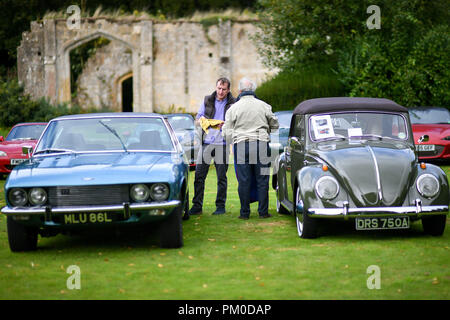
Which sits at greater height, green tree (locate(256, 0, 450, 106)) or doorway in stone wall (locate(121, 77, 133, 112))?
green tree (locate(256, 0, 450, 106))

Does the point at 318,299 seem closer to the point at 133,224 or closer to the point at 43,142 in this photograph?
the point at 133,224

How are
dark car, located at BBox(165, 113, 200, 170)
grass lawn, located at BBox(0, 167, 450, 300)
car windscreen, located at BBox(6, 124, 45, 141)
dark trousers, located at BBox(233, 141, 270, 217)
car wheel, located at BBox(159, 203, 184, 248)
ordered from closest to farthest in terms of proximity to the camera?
grass lawn, located at BBox(0, 167, 450, 300), car wheel, located at BBox(159, 203, 184, 248), dark trousers, located at BBox(233, 141, 270, 217), car windscreen, located at BBox(6, 124, 45, 141), dark car, located at BBox(165, 113, 200, 170)

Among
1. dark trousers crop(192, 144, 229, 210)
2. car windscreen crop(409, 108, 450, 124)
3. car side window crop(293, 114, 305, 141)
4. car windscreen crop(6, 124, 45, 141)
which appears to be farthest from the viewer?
car windscreen crop(409, 108, 450, 124)

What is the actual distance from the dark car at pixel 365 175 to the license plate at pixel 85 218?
234 centimetres

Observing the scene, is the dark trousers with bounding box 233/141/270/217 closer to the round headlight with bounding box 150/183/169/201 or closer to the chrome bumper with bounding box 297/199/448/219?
the chrome bumper with bounding box 297/199/448/219

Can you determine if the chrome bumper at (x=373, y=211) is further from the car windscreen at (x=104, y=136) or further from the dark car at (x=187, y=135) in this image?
the dark car at (x=187, y=135)

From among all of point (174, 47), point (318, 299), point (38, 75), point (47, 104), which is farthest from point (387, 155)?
point (38, 75)

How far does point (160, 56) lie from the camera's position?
36.7 m

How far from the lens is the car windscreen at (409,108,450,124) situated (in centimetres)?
1917

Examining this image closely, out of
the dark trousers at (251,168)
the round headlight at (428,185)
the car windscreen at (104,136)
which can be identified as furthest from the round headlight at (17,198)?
the round headlight at (428,185)

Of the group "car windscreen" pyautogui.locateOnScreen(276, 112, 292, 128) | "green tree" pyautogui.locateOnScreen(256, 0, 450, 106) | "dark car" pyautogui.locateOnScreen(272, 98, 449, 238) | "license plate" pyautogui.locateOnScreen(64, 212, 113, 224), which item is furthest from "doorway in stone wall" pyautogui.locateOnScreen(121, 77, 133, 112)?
"license plate" pyautogui.locateOnScreen(64, 212, 113, 224)

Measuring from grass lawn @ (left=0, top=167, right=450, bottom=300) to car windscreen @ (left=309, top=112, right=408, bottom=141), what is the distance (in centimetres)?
122

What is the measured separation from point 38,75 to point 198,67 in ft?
30.1

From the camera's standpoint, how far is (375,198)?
7395 mm
